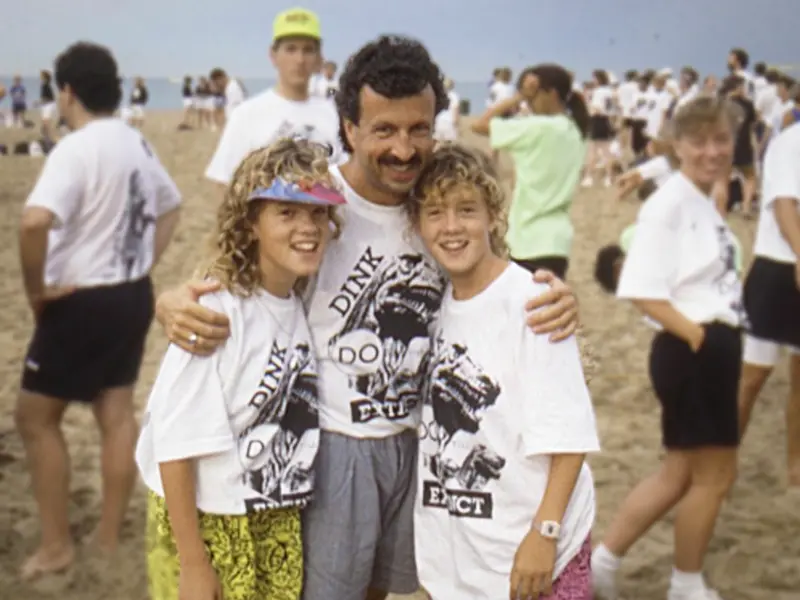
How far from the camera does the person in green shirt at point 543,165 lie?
14.8ft

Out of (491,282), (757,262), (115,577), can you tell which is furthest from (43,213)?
(757,262)

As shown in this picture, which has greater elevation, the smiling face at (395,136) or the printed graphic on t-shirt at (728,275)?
the smiling face at (395,136)

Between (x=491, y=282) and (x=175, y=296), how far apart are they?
2.12 feet

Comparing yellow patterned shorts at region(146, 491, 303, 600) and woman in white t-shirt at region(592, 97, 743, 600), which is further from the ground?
A: woman in white t-shirt at region(592, 97, 743, 600)

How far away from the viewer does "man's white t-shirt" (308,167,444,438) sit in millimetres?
2098

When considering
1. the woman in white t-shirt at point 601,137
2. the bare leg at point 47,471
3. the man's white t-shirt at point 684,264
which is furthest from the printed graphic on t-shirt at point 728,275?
the woman in white t-shirt at point 601,137

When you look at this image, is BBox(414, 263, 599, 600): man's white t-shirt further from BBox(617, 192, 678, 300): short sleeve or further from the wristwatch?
BBox(617, 192, 678, 300): short sleeve

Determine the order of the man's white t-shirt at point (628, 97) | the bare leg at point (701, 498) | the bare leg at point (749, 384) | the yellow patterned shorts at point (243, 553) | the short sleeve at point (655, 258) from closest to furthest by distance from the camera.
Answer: the yellow patterned shorts at point (243, 553) → the short sleeve at point (655, 258) → the bare leg at point (701, 498) → the bare leg at point (749, 384) → the man's white t-shirt at point (628, 97)

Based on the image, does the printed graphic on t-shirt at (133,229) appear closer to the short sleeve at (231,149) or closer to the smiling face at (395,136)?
the short sleeve at (231,149)

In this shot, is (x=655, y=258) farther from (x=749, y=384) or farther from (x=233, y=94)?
(x=233, y=94)

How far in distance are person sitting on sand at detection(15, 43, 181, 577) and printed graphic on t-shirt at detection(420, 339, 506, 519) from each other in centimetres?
175

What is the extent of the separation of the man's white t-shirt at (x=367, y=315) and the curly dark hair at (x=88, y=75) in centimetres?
167

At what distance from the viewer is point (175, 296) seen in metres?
1.94

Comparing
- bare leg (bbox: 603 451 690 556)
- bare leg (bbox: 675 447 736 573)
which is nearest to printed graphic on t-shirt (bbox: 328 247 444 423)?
bare leg (bbox: 675 447 736 573)
